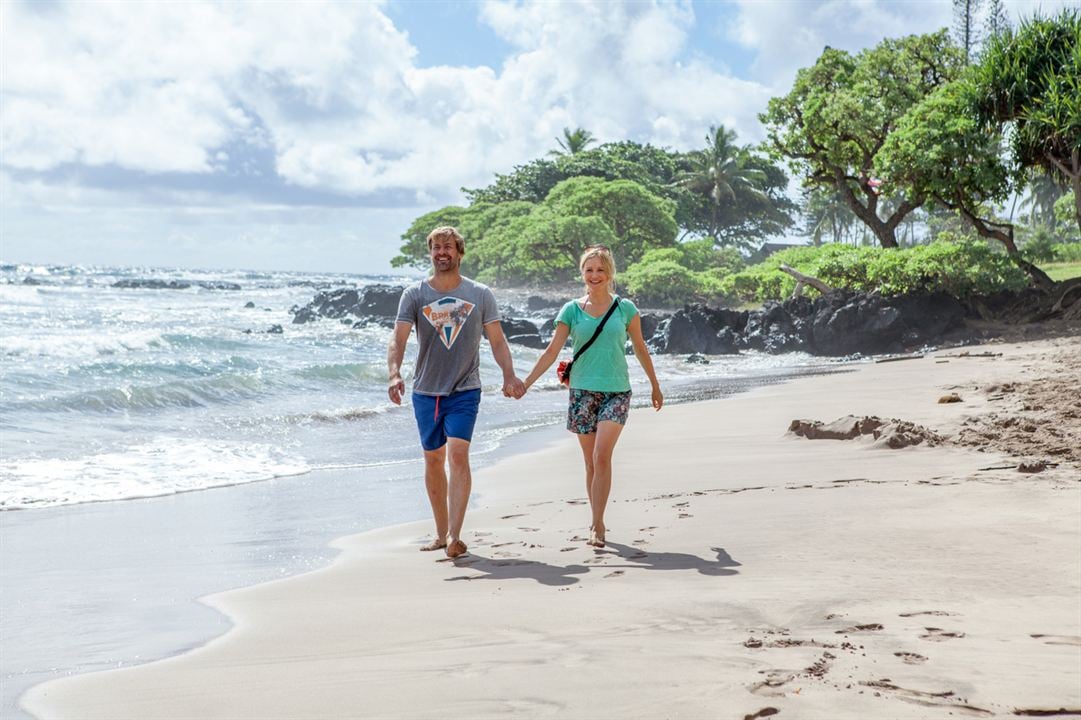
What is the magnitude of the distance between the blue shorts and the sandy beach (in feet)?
2.19

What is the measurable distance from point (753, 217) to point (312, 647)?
7356 centimetres

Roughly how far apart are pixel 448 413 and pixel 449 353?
0.33 meters

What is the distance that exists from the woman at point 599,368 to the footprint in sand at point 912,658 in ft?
8.08

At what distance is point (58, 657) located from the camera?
143 inches

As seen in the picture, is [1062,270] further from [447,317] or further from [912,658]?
[912,658]

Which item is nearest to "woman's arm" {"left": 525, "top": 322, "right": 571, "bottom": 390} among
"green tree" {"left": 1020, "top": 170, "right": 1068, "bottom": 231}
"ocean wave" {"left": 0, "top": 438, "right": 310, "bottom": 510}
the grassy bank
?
"ocean wave" {"left": 0, "top": 438, "right": 310, "bottom": 510}

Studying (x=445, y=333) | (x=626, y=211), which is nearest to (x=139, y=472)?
(x=445, y=333)

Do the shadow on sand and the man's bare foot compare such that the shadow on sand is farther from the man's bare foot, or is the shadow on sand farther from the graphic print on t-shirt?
the graphic print on t-shirt

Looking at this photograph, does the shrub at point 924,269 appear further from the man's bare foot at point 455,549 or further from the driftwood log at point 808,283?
the man's bare foot at point 455,549

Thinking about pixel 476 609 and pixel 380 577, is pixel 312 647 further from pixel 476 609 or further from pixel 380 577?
pixel 380 577

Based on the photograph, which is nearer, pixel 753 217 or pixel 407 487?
pixel 407 487

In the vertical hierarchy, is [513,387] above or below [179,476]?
above

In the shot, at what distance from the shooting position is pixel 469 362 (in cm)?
531

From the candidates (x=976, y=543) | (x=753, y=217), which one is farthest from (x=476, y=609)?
(x=753, y=217)
